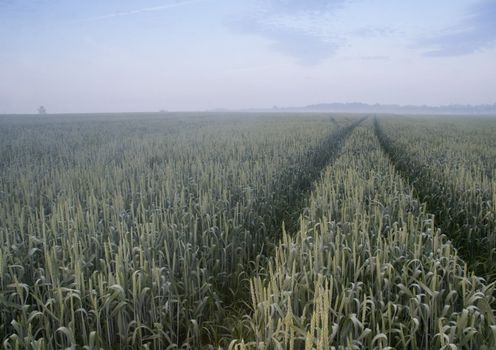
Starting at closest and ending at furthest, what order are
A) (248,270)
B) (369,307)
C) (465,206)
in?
1. (369,307)
2. (248,270)
3. (465,206)

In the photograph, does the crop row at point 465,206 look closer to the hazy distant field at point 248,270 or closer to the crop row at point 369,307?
the hazy distant field at point 248,270

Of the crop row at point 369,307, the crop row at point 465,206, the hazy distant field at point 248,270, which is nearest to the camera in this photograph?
the crop row at point 369,307

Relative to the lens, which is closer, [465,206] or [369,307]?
[369,307]

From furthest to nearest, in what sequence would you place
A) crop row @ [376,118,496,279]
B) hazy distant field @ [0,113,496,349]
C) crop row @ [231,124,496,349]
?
crop row @ [376,118,496,279]
hazy distant field @ [0,113,496,349]
crop row @ [231,124,496,349]

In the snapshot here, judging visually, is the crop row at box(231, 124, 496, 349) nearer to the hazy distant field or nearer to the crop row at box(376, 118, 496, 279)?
the hazy distant field

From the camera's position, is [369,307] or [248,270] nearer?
[369,307]

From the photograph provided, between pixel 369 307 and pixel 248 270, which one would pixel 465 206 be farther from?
pixel 369 307

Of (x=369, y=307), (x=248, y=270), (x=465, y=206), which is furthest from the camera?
(x=465, y=206)

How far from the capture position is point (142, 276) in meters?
3.62

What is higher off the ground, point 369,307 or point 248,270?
point 369,307

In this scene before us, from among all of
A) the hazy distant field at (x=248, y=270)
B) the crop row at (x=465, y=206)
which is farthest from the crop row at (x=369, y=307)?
the crop row at (x=465, y=206)

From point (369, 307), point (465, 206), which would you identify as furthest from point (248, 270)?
point (465, 206)

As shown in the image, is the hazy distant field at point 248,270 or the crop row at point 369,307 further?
the hazy distant field at point 248,270

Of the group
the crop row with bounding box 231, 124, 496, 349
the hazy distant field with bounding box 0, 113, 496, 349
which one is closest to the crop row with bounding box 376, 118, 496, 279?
the hazy distant field with bounding box 0, 113, 496, 349
